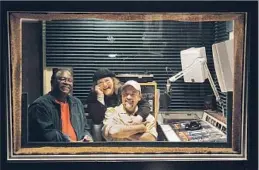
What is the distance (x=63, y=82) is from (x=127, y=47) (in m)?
0.23

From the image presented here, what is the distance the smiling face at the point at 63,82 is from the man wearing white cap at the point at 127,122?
0.48 ft

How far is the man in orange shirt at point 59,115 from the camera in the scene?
1.24m

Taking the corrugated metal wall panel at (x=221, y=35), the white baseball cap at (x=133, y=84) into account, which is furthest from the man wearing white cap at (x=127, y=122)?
the corrugated metal wall panel at (x=221, y=35)

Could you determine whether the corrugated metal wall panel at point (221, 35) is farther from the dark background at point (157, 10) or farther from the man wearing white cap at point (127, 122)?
the man wearing white cap at point (127, 122)

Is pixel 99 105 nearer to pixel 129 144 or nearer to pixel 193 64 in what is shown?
pixel 129 144

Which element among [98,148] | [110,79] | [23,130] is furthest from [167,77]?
[23,130]

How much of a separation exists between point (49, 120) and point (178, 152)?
421mm

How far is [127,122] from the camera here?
1.27 m

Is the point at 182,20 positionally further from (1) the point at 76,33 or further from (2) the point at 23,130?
(2) the point at 23,130

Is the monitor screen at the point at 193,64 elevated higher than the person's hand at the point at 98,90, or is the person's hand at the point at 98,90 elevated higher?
the monitor screen at the point at 193,64

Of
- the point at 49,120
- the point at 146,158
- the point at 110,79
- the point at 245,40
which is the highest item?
the point at 245,40

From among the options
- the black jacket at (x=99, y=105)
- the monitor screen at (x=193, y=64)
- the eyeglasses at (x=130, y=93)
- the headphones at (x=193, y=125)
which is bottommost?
the headphones at (x=193, y=125)

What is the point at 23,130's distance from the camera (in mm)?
1229

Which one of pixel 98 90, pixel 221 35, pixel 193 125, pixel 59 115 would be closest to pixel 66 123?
pixel 59 115
